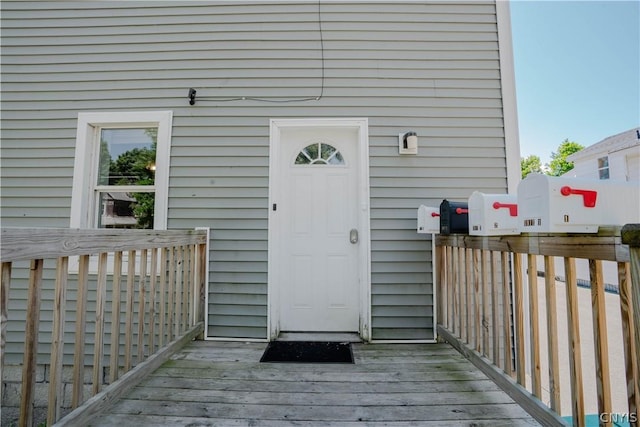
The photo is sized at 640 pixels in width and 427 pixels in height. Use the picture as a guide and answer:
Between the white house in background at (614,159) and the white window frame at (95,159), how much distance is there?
7.90 meters

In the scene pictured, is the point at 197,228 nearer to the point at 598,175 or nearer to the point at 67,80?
the point at 67,80

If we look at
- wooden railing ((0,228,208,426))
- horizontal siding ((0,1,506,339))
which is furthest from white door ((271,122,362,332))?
wooden railing ((0,228,208,426))

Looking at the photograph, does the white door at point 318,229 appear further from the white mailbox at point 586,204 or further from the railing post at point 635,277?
the railing post at point 635,277

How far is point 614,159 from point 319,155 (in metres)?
8.60

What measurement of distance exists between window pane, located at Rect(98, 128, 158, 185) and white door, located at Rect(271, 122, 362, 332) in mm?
1297

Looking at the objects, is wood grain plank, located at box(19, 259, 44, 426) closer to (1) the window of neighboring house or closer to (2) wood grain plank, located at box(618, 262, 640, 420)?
(2) wood grain plank, located at box(618, 262, 640, 420)

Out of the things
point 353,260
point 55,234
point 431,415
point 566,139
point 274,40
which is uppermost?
point 566,139

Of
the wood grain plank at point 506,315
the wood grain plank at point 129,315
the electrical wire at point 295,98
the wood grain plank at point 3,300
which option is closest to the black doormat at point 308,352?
the wood grain plank at point 129,315

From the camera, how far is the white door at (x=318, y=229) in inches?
111

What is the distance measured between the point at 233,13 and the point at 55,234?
8.91 ft

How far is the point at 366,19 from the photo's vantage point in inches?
115

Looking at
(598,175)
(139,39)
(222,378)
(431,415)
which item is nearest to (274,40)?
(139,39)

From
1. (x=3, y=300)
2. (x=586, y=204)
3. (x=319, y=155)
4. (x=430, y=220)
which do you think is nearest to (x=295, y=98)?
(x=319, y=155)

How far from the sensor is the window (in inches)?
115
